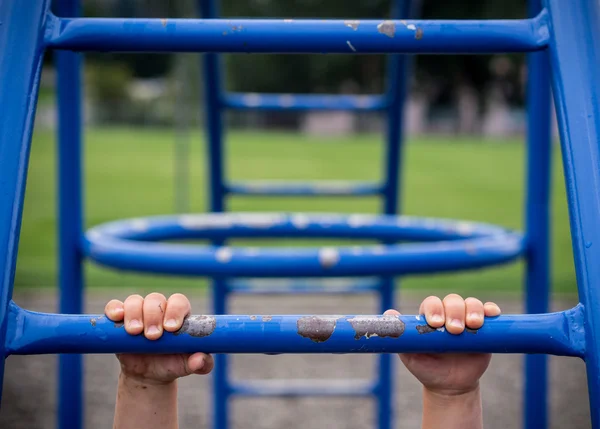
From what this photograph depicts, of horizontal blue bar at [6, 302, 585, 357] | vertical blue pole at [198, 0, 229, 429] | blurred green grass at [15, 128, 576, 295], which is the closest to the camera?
horizontal blue bar at [6, 302, 585, 357]

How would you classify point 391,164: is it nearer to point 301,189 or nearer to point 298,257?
point 301,189

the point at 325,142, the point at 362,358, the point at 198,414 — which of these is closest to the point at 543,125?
the point at 198,414

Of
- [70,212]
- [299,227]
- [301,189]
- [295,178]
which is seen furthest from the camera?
[295,178]

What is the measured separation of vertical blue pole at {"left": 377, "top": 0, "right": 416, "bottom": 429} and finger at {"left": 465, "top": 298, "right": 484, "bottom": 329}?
1.02 meters

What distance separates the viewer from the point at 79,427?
107cm

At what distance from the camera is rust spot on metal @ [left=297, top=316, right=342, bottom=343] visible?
0.48 metres

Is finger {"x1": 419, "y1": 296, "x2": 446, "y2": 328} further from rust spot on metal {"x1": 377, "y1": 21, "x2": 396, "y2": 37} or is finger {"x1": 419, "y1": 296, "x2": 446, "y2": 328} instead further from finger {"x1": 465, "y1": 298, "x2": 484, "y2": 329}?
rust spot on metal {"x1": 377, "y1": 21, "x2": 396, "y2": 37}

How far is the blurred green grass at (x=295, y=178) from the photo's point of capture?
12.9 feet

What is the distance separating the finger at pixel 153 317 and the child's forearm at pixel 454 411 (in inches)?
10.8

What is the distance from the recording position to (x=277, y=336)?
48 cm

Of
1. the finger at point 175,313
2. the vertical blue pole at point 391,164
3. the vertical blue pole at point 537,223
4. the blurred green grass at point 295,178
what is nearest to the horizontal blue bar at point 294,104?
the vertical blue pole at point 391,164

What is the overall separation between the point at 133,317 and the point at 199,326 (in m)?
0.05

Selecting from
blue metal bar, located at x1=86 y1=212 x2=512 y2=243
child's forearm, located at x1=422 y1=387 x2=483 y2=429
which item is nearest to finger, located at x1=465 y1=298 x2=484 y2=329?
child's forearm, located at x1=422 y1=387 x2=483 y2=429

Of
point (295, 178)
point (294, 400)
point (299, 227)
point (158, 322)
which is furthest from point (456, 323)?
point (295, 178)
